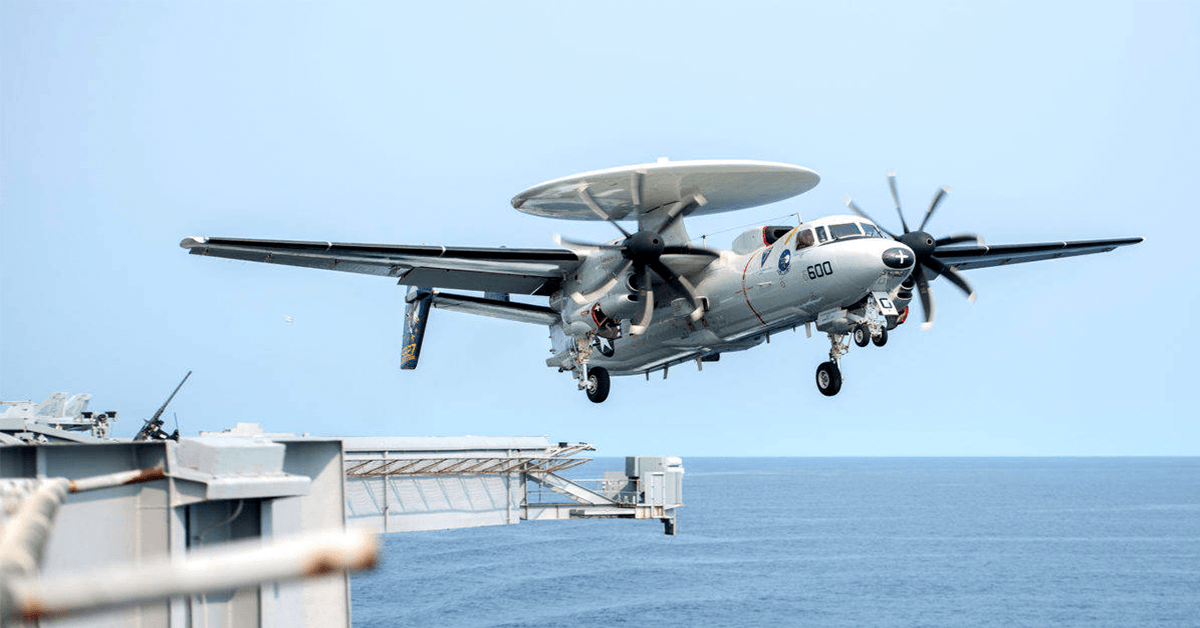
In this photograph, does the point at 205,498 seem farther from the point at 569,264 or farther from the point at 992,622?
the point at 992,622

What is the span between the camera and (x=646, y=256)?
28141 millimetres

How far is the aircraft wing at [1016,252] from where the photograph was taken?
106 ft

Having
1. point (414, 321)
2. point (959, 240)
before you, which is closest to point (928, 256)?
point (959, 240)

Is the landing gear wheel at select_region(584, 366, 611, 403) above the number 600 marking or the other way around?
the other way around

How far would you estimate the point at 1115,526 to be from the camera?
386 ft

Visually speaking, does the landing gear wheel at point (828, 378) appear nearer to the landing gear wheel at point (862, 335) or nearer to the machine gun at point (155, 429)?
the landing gear wheel at point (862, 335)

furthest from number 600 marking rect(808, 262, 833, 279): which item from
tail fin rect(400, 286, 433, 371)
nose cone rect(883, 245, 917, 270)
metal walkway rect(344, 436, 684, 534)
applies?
tail fin rect(400, 286, 433, 371)

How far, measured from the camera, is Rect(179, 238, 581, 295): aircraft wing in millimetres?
26998

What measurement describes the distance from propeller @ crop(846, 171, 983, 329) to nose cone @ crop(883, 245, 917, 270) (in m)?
3.65

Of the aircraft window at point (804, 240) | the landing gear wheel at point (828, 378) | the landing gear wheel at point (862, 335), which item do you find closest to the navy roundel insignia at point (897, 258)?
the aircraft window at point (804, 240)

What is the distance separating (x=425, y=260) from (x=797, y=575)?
189ft

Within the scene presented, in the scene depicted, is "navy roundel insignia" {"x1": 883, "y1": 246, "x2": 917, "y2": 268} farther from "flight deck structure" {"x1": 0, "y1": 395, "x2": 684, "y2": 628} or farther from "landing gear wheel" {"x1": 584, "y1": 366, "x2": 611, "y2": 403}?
"flight deck structure" {"x1": 0, "y1": 395, "x2": 684, "y2": 628}

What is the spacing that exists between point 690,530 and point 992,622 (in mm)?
50970

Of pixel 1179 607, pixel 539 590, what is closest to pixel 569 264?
pixel 539 590
